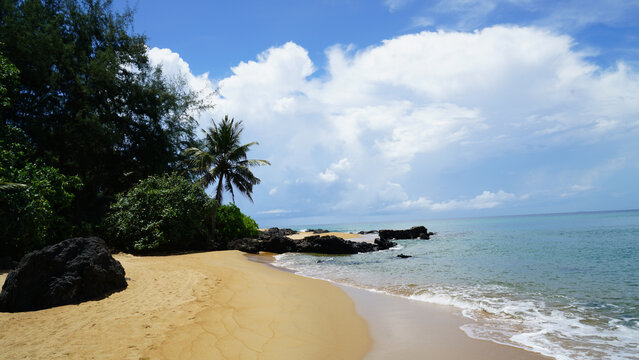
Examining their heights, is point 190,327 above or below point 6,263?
below

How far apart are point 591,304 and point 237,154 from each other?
21.1 metres

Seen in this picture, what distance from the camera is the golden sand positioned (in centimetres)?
425

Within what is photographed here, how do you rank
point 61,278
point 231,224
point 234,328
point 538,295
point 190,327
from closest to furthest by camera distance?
point 190,327 → point 234,328 → point 61,278 → point 538,295 → point 231,224

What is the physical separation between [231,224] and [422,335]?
19.1 m

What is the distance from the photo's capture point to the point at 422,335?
5.27 m

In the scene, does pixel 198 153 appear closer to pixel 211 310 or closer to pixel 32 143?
pixel 32 143

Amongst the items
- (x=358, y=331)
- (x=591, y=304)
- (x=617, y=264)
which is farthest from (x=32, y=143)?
(x=617, y=264)

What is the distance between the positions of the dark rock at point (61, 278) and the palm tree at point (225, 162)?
1567 centimetres

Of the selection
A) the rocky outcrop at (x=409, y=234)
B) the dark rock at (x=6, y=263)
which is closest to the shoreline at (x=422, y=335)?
the dark rock at (x=6, y=263)

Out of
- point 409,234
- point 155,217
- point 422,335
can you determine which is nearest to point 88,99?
point 155,217

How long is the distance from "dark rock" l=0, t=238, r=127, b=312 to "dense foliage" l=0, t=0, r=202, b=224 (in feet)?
33.9

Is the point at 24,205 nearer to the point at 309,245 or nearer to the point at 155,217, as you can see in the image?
the point at 155,217

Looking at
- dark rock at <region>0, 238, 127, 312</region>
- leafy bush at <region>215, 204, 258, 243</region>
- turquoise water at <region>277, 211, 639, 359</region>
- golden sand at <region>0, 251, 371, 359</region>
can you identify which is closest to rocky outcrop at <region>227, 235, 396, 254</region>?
leafy bush at <region>215, 204, 258, 243</region>

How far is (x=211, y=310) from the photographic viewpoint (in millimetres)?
5977
